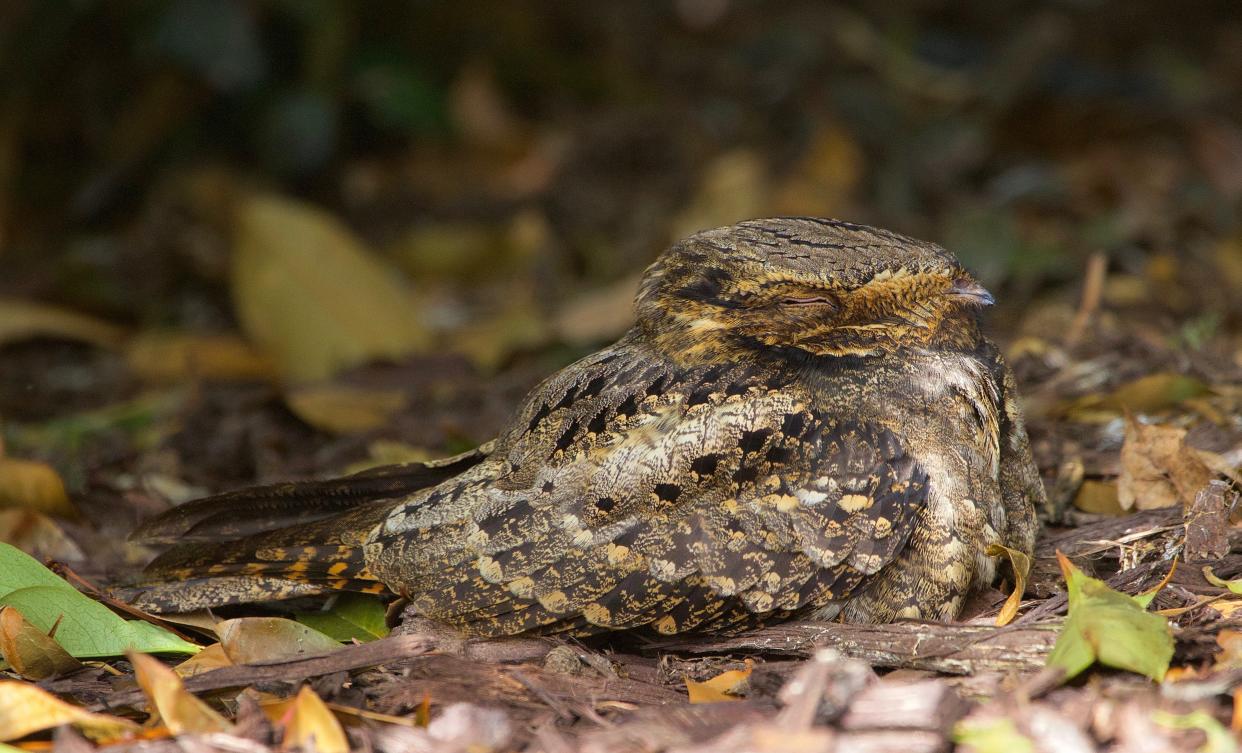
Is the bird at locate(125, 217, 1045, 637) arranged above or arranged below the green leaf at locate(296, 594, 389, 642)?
above

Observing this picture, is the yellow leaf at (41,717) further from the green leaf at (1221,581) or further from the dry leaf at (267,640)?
the green leaf at (1221,581)

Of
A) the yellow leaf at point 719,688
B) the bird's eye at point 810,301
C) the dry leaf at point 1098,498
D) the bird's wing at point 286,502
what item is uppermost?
the bird's eye at point 810,301

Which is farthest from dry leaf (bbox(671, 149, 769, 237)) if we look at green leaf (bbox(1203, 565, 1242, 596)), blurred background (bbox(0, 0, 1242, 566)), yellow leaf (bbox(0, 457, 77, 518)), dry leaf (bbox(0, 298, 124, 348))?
green leaf (bbox(1203, 565, 1242, 596))

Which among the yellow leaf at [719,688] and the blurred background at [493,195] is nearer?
the yellow leaf at [719,688]

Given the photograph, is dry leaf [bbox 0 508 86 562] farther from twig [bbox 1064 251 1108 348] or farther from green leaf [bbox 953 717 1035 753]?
twig [bbox 1064 251 1108 348]

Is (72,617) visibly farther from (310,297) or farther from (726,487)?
(310,297)

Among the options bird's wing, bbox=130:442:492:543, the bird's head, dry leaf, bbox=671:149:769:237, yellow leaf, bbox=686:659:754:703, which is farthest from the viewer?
dry leaf, bbox=671:149:769:237

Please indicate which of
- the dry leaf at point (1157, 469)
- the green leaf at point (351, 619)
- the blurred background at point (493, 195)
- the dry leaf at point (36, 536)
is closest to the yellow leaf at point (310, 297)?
the blurred background at point (493, 195)
